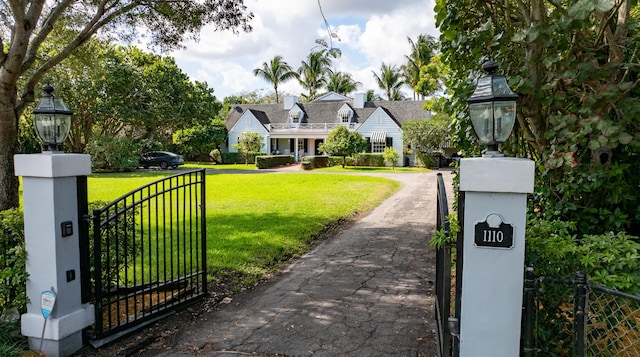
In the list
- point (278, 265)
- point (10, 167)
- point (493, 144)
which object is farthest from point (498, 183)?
point (10, 167)

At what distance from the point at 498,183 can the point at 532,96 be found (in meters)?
A: 2.12

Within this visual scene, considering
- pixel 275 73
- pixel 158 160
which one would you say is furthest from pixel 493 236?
pixel 275 73

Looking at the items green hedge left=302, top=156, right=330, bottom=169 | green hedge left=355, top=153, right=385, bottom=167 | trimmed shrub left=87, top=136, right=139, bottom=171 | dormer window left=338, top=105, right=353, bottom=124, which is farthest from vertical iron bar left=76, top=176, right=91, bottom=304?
dormer window left=338, top=105, right=353, bottom=124

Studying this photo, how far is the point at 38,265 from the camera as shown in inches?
149

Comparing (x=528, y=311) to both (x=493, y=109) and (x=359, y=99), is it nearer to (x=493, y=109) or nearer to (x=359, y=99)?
(x=493, y=109)

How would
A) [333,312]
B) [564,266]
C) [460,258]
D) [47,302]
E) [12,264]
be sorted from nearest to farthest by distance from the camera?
[460,258]
[564,266]
[47,302]
[12,264]
[333,312]

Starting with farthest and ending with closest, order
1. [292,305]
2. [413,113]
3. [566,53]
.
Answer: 1. [413,113]
2. [292,305]
3. [566,53]

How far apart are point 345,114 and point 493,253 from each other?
36078 millimetres

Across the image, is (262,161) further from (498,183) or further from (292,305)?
(498,183)

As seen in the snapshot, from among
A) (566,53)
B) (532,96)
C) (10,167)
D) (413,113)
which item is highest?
(413,113)

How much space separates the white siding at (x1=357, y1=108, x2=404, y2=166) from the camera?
3441 cm

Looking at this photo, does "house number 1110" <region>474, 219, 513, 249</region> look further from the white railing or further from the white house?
the white railing

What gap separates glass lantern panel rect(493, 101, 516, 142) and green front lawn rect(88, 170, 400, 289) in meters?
4.05

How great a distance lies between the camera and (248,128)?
39688 mm
